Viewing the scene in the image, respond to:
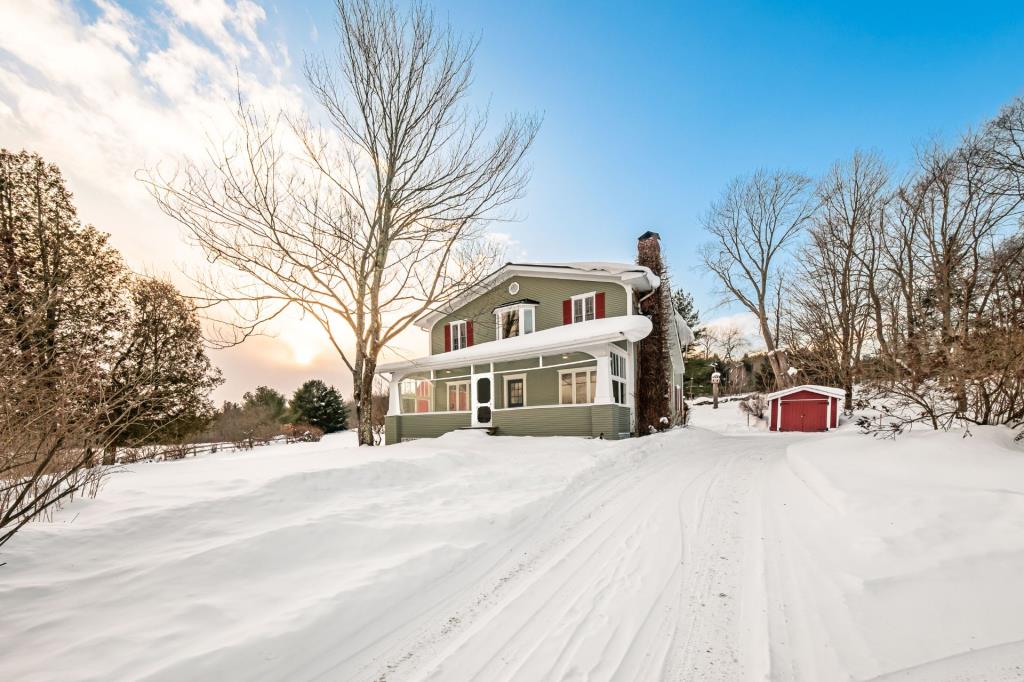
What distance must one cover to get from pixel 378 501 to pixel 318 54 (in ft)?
38.7

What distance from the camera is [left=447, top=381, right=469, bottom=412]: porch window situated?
673 inches

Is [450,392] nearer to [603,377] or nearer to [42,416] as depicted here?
[603,377]

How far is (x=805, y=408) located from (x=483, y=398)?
52.3 ft

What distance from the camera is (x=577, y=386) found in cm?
1431

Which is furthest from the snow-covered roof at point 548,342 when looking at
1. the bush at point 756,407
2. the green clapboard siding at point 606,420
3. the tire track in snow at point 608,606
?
the bush at point 756,407

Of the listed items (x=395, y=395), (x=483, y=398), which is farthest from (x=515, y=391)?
(x=395, y=395)

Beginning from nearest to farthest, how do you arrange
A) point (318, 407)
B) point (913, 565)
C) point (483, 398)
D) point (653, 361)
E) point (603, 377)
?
1. point (913, 565)
2. point (603, 377)
3. point (483, 398)
4. point (653, 361)
5. point (318, 407)

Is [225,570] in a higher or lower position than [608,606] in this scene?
higher

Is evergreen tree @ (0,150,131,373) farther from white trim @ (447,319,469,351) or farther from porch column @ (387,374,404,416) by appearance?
white trim @ (447,319,469,351)

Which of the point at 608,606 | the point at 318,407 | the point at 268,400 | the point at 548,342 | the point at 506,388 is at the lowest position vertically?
the point at 318,407

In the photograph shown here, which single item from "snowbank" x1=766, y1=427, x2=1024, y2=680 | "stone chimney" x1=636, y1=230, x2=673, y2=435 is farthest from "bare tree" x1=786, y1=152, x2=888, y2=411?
"snowbank" x1=766, y1=427, x2=1024, y2=680

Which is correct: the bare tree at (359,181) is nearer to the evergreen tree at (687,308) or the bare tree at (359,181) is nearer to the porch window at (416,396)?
the porch window at (416,396)

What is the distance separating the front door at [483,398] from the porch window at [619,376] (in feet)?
13.9

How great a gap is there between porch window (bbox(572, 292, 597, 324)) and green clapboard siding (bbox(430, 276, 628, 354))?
21cm
